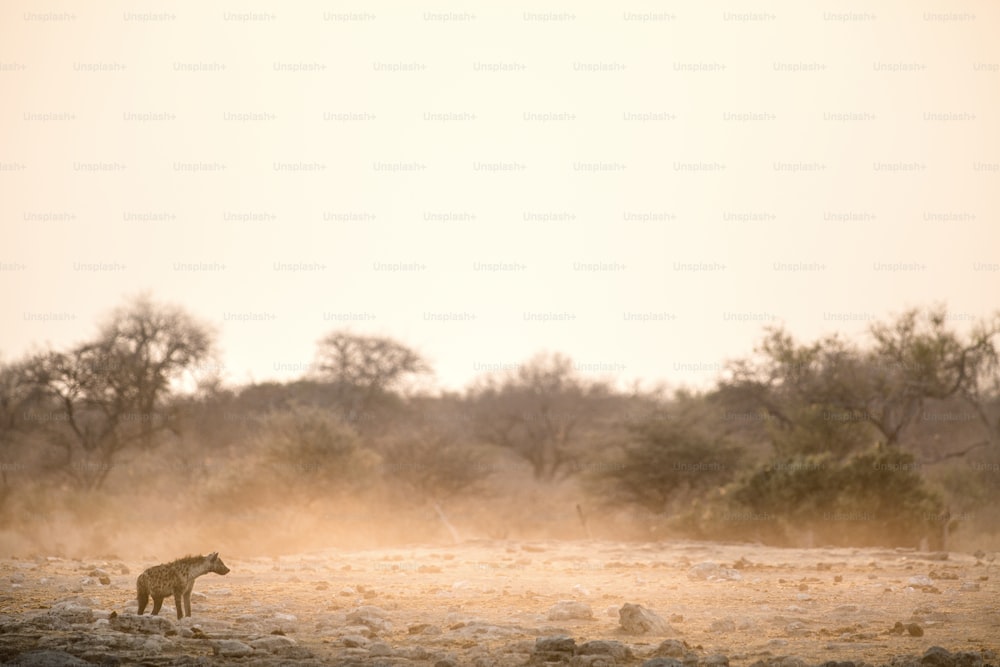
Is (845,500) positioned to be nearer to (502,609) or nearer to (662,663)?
(502,609)

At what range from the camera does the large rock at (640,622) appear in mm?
11195

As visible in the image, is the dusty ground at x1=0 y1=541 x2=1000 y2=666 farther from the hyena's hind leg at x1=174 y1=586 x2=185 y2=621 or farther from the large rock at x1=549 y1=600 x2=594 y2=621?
the hyena's hind leg at x1=174 y1=586 x2=185 y2=621

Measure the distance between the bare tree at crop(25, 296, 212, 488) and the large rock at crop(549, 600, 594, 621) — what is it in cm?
2764

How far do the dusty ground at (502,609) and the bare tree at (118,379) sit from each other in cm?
2098

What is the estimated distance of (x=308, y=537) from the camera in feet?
83.2

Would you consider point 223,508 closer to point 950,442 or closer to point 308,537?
point 308,537

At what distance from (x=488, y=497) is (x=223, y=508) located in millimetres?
9551

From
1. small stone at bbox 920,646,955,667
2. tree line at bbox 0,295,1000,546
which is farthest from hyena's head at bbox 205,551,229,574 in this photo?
tree line at bbox 0,295,1000,546

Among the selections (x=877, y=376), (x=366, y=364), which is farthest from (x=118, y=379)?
(x=877, y=376)

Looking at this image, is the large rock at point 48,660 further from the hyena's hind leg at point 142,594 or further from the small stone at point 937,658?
the small stone at point 937,658

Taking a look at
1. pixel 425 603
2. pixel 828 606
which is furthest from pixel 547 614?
pixel 828 606

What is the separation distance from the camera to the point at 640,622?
11242mm

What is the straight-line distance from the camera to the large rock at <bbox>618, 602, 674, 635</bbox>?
1120 cm

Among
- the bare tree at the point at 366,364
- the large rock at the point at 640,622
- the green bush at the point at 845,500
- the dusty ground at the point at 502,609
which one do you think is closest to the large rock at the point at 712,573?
the dusty ground at the point at 502,609
